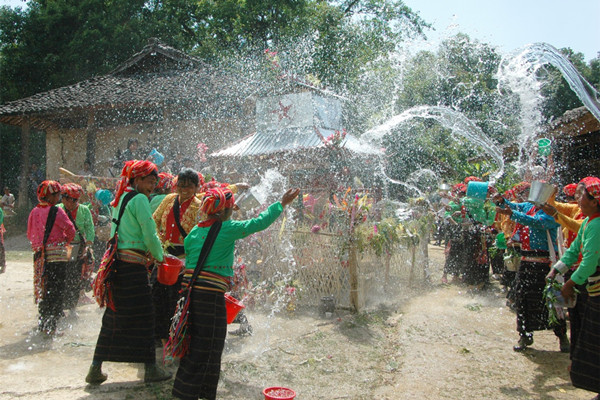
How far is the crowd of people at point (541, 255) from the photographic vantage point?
3938 mm

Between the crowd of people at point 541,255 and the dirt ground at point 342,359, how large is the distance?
0.51m

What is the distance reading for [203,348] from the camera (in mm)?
3510

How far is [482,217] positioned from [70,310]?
7022mm

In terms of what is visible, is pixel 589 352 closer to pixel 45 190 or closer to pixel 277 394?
pixel 277 394

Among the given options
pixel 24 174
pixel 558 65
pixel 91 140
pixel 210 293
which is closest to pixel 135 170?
pixel 210 293

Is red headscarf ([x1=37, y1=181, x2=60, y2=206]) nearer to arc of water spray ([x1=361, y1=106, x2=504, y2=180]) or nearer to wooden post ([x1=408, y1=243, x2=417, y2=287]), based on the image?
wooden post ([x1=408, y1=243, x2=417, y2=287])

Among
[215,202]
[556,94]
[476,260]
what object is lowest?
[476,260]

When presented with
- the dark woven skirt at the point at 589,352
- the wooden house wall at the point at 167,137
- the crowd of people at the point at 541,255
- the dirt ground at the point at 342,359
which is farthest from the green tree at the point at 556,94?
the dark woven skirt at the point at 589,352

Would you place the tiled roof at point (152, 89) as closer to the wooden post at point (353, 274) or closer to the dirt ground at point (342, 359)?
the dirt ground at point (342, 359)

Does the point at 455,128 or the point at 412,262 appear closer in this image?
the point at 412,262

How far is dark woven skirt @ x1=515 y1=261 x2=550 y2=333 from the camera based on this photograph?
17.7 feet

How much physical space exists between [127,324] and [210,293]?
41.5 inches

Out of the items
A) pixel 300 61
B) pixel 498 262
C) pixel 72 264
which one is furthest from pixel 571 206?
pixel 300 61

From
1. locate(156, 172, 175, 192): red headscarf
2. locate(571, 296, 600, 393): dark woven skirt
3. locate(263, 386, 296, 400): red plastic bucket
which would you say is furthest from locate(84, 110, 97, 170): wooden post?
locate(571, 296, 600, 393): dark woven skirt
